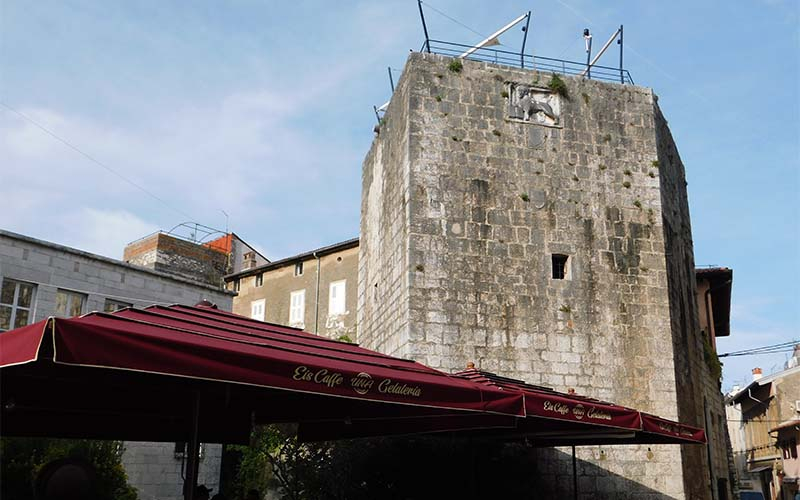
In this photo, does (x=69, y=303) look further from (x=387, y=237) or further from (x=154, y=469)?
(x=387, y=237)

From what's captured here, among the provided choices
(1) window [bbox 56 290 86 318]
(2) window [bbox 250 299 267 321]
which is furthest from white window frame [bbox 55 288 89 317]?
(2) window [bbox 250 299 267 321]

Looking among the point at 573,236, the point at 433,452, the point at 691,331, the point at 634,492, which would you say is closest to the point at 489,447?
the point at 433,452

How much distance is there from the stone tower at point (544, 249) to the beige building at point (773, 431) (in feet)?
67.1

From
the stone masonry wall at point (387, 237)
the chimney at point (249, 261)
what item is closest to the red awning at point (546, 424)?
the stone masonry wall at point (387, 237)

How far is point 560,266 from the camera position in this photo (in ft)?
42.3

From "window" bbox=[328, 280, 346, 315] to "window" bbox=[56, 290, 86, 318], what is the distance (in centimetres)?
880

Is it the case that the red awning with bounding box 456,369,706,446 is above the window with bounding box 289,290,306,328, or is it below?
below

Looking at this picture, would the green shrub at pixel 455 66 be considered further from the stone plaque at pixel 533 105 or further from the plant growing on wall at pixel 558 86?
the plant growing on wall at pixel 558 86

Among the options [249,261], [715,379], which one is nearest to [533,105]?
[715,379]

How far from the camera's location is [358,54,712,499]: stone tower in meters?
12.1

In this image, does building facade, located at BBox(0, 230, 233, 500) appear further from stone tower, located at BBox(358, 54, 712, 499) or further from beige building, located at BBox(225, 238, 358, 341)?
stone tower, located at BBox(358, 54, 712, 499)

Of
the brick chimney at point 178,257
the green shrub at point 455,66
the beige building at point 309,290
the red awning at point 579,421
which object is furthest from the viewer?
the brick chimney at point 178,257

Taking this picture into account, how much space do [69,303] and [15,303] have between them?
138 cm

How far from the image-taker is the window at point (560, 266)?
12781 mm
